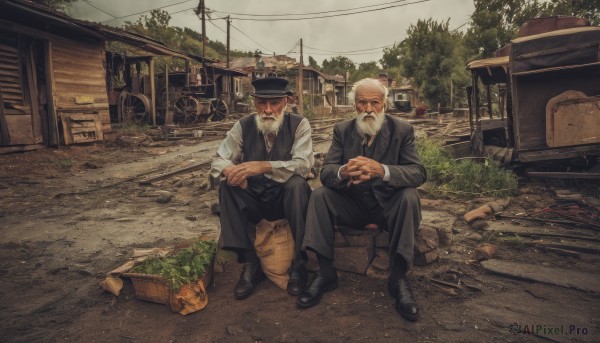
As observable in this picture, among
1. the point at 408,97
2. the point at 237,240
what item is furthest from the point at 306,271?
the point at 408,97

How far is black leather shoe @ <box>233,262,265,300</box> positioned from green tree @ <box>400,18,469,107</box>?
29272 millimetres

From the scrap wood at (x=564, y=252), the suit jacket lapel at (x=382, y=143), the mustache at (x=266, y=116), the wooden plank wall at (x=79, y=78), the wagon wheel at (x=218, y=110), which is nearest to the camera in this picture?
the suit jacket lapel at (x=382, y=143)

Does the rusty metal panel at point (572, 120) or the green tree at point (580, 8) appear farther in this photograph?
the green tree at point (580, 8)

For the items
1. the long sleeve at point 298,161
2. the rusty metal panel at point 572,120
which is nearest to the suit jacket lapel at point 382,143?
the long sleeve at point 298,161

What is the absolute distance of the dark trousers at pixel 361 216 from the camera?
2.55 meters

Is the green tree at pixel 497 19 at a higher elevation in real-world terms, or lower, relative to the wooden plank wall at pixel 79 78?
higher

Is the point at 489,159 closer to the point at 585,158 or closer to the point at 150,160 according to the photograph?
the point at 585,158

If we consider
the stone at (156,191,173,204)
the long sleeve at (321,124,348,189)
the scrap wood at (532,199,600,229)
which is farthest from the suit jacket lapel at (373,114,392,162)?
the stone at (156,191,173,204)

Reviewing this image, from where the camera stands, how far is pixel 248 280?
287 cm

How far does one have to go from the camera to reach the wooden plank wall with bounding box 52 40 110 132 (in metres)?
10.3

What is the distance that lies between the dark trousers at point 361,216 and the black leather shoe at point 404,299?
0.13 meters

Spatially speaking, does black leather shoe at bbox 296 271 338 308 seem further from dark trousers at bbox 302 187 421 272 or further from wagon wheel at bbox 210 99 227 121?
wagon wheel at bbox 210 99 227 121

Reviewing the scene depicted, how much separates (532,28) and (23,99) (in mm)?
13623

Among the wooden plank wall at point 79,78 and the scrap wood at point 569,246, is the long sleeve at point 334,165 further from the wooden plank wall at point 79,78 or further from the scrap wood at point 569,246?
the wooden plank wall at point 79,78
